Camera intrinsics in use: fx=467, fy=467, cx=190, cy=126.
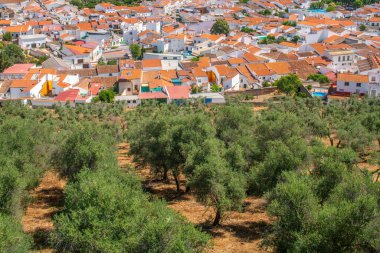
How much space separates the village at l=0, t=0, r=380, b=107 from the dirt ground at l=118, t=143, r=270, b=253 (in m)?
22.5

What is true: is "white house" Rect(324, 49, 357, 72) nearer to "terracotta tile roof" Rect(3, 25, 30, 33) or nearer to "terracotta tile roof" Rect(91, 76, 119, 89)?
"terracotta tile roof" Rect(91, 76, 119, 89)

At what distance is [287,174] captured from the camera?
17.6 metres

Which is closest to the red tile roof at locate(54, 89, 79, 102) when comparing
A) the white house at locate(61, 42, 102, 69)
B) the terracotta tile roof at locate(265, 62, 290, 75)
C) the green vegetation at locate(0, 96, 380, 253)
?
the white house at locate(61, 42, 102, 69)

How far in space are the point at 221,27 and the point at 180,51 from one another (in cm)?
1254

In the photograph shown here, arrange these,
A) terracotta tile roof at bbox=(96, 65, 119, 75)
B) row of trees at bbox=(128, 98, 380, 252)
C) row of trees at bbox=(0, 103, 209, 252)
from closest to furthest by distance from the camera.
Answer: row of trees at bbox=(0, 103, 209, 252) < row of trees at bbox=(128, 98, 380, 252) < terracotta tile roof at bbox=(96, 65, 119, 75)

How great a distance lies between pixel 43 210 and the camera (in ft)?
71.2

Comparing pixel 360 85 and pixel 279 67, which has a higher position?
pixel 360 85

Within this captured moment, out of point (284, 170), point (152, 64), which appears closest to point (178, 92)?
point (152, 64)

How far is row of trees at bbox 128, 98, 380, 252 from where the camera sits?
45.5 feet

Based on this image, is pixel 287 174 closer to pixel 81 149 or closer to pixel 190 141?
pixel 190 141

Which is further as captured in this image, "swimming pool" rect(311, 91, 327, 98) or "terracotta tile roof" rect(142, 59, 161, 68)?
"terracotta tile roof" rect(142, 59, 161, 68)

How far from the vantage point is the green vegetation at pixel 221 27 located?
79812mm

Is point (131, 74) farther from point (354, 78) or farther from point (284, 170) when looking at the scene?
point (284, 170)

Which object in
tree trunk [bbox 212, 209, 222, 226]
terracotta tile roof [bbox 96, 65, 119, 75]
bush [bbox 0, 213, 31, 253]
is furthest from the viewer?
terracotta tile roof [bbox 96, 65, 119, 75]
